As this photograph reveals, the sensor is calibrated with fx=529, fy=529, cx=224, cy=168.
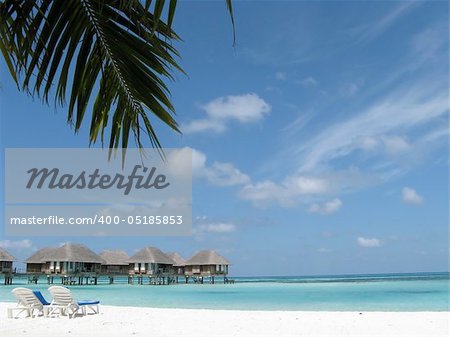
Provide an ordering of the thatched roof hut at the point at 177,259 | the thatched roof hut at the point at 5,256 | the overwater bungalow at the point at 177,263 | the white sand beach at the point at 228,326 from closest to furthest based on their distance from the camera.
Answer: the white sand beach at the point at 228,326 → the thatched roof hut at the point at 5,256 → the overwater bungalow at the point at 177,263 → the thatched roof hut at the point at 177,259

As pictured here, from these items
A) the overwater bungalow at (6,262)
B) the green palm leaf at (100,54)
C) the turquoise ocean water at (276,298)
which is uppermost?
the overwater bungalow at (6,262)

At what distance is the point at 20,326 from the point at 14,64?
853 cm

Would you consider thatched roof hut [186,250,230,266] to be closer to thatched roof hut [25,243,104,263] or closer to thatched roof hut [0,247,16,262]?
thatched roof hut [25,243,104,263]

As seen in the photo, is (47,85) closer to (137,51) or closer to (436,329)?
(137,51)

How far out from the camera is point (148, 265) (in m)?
41.7

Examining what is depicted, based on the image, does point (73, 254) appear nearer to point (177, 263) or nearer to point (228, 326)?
point (177, 263)

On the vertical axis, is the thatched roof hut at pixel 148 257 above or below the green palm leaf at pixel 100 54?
above

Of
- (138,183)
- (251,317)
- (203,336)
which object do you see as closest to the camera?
(203,336)

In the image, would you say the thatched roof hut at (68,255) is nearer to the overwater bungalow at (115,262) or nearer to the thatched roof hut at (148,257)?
the thatched roof hut at (148,257)

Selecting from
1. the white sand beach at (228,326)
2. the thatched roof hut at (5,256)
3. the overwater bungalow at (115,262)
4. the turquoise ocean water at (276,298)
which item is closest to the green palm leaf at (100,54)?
the white sand beach at (228,326)

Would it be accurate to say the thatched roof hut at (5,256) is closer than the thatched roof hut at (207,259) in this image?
Yes

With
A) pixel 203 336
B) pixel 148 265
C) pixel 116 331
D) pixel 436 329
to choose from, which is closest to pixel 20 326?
pixel 116 331

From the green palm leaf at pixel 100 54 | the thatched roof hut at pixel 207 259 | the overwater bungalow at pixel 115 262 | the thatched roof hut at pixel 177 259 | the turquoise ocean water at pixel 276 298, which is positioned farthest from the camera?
the thatched roof hut at pixel 177 259

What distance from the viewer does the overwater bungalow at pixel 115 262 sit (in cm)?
4434
